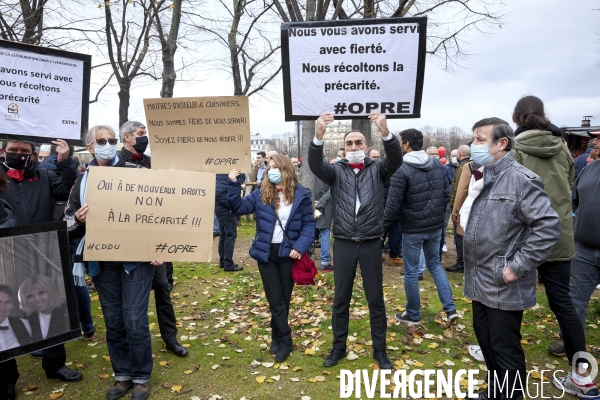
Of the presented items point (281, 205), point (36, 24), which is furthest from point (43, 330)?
point (36, 24)

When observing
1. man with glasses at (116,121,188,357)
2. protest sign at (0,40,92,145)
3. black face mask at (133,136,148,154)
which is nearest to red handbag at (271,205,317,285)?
man with glasses at (116,121,188,357)

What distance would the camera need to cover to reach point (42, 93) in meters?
4.05

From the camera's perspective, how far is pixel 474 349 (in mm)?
4438

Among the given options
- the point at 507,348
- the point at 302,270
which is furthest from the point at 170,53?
the point at 507,348

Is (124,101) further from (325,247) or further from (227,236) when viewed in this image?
(325,247)

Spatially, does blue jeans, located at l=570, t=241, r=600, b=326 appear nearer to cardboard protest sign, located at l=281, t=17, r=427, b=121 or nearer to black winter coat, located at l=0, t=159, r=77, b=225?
cardboard protest sign, located at l=281, t=17, r=427, b=121

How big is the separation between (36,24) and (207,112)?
10.2 metres

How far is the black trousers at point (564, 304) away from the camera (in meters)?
3.57

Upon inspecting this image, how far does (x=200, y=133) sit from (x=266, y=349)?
8.11ft

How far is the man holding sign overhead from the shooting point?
4.12 meters

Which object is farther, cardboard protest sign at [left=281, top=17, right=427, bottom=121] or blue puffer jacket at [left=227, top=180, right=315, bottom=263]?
blue puffer jacket at [left=227, top=180, right=315, bottom=263]

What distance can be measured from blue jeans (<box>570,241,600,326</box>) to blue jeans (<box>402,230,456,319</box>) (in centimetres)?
147

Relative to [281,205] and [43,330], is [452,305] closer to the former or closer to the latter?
[281,205]

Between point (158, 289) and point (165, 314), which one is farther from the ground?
point (158, 289)
